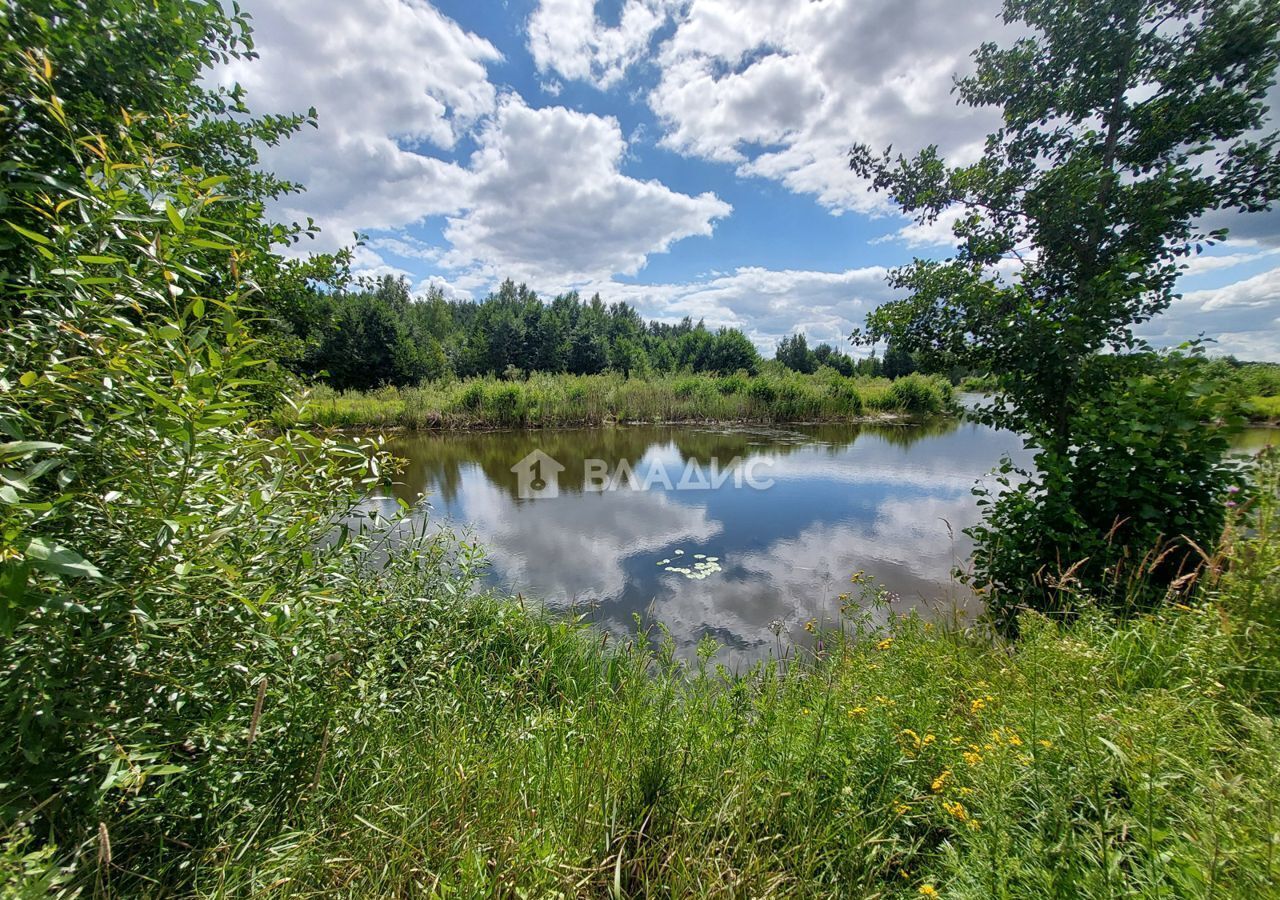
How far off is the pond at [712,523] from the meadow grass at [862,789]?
3.42ft

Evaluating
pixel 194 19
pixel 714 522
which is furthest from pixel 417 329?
pixel 194 19

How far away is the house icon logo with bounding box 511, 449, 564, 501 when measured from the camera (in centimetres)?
917

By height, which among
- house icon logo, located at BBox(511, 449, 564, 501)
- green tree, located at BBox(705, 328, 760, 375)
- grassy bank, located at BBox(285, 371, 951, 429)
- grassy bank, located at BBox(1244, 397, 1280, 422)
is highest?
green tree, located at BBox(705, 328, 760, 375)

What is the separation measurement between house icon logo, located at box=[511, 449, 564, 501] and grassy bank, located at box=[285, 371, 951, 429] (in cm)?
574

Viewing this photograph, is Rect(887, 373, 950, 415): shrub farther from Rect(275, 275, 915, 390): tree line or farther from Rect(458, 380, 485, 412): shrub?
Rect(458, 380, 485, 412): shrub

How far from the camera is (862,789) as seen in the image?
158 cm

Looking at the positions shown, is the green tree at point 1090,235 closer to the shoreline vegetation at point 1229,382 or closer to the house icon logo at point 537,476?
the shoreline vegetation at point 1229,382

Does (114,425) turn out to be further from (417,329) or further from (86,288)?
(417,329)

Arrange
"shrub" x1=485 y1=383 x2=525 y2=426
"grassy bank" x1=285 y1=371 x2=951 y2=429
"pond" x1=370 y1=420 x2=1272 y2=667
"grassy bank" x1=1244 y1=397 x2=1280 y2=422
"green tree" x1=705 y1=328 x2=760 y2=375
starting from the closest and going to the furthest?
"pond" x1=370 y1=420 x2=1272 y2=667 → "grassy bank" x1=1244 y1=397 x2=1280 y2=422 → "grassy bank" x1=285 y1=371 x2=951 y2=429 → "shrub" x1=485 y1=383 x2=525 y2=426 → "green tree" x1=705 y1=328 x2=760 y2=375

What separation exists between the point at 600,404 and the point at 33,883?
1941 centimetres

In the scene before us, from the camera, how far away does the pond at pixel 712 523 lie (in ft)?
15.2

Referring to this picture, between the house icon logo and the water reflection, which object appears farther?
the house icon logo

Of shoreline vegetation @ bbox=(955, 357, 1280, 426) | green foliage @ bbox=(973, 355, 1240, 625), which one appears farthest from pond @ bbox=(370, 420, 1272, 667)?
shoreline vegetation @ bbox=(955, 357, 1280, 426)

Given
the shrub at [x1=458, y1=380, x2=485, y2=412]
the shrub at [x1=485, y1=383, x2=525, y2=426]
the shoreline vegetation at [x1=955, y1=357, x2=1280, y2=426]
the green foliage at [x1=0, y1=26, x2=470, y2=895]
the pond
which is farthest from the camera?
the shrub at [x1=485, y1=383, x2=525, y2=426]
